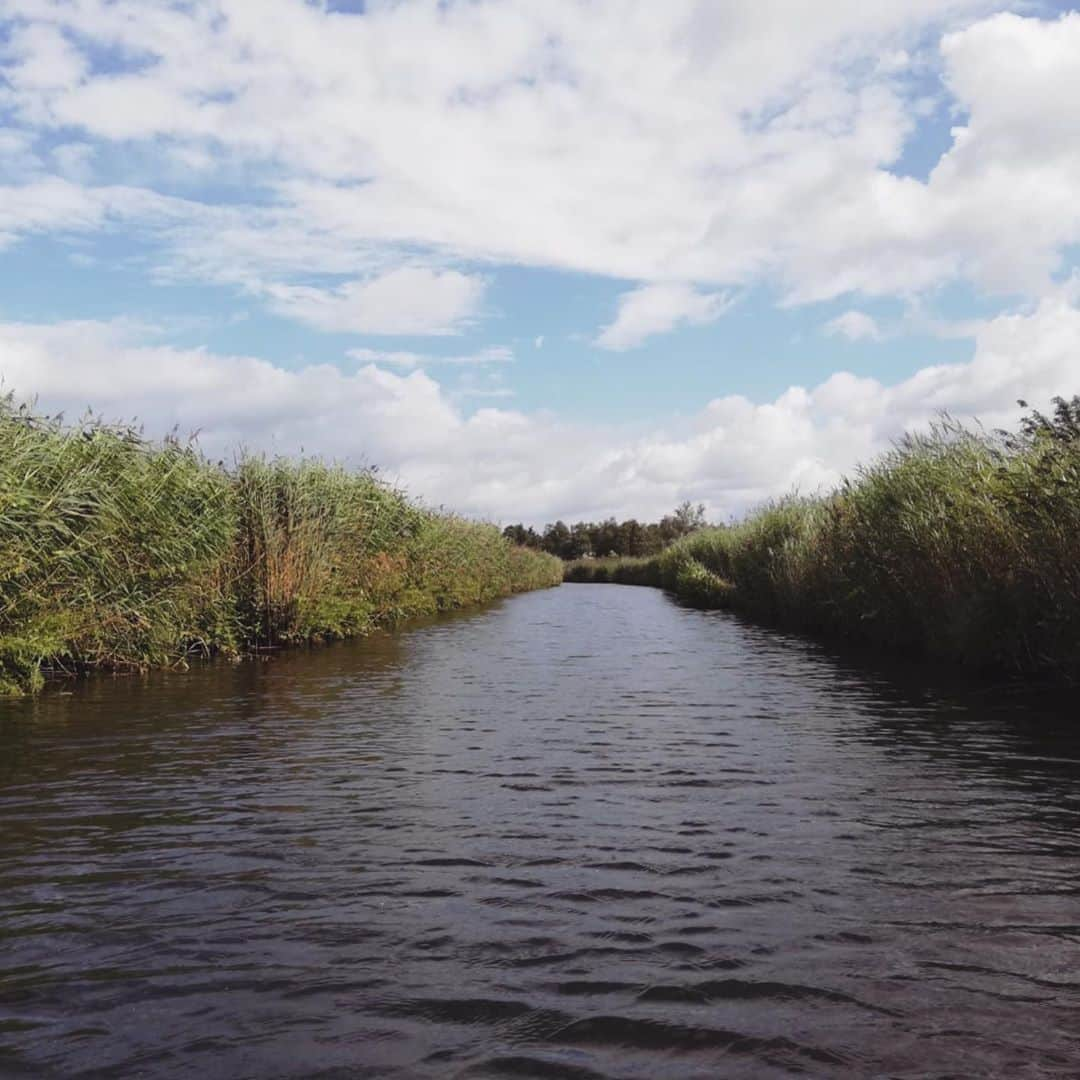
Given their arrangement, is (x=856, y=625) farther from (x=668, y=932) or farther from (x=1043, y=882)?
(x=668, y=932)

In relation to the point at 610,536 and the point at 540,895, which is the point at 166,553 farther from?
the point at 610,536

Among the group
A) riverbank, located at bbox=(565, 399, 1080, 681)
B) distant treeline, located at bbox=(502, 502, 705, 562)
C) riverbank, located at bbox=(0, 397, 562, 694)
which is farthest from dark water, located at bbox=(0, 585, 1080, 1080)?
distant treeline, located at bbox=(502, 502, 705, 562)

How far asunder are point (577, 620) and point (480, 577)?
12.6 m

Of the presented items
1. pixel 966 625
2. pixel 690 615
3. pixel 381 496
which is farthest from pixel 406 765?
pixel 690 615

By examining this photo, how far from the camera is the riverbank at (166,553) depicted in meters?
11.8

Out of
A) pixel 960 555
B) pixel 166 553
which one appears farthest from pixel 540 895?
pixel 960 555

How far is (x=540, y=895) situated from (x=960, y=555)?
11.9 m

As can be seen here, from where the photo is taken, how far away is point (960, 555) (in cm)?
1488

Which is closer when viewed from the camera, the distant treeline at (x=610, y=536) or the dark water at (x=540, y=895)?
the dark water at (x=540, y=895)

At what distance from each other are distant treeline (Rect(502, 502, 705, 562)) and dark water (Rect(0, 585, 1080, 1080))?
89774mm

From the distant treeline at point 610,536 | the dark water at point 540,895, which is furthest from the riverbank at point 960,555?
the distant treeline at point 610,536

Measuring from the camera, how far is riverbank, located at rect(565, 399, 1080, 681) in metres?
12.0

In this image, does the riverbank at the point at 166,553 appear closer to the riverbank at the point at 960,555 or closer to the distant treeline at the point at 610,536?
the riverbank at the point at 960,555

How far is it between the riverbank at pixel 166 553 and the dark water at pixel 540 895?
2.05m
